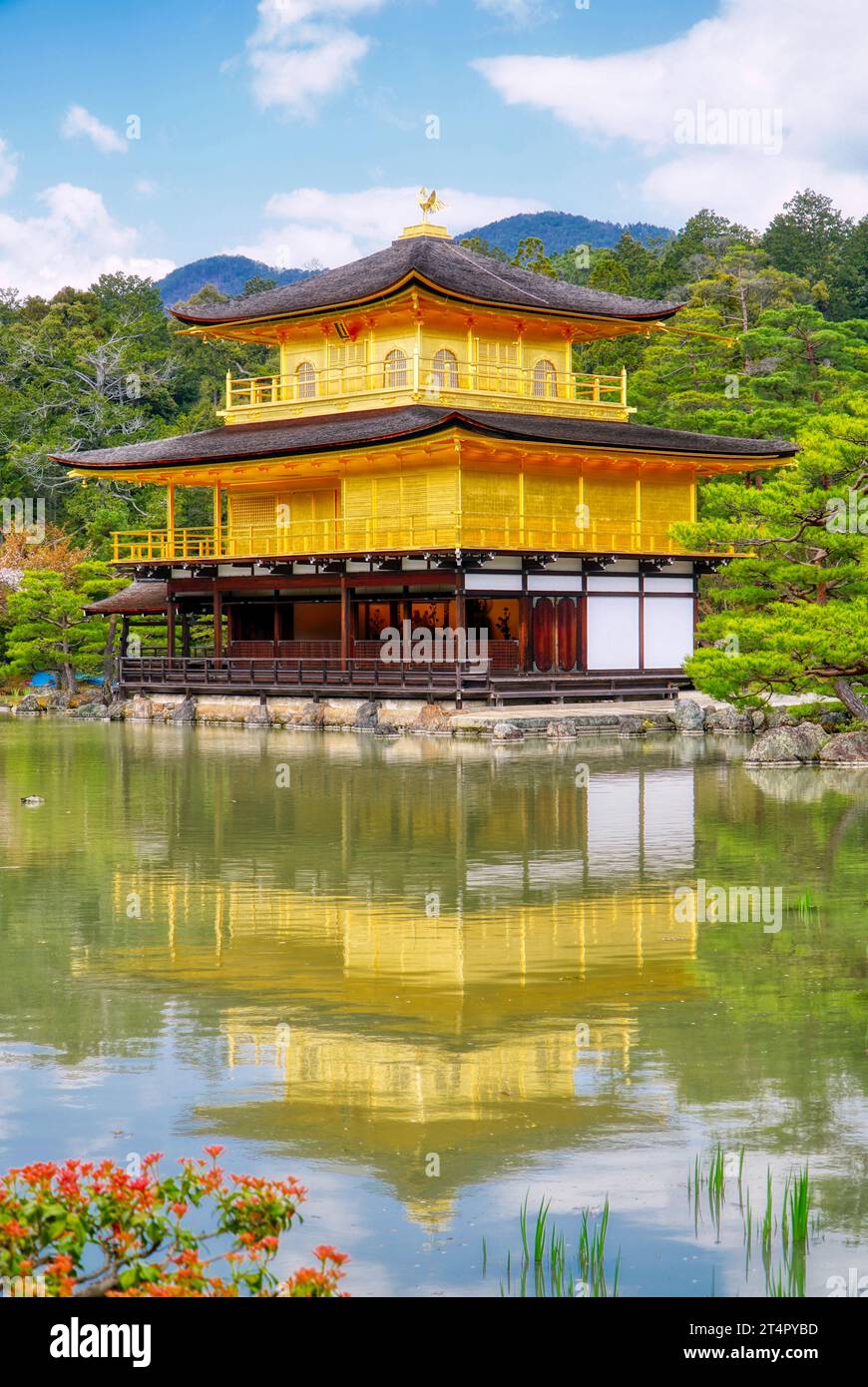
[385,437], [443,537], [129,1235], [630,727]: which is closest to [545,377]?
[385,437]

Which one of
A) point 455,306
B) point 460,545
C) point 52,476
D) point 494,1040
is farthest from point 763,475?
point 494,1040

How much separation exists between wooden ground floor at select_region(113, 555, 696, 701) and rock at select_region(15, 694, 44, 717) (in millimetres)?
4242

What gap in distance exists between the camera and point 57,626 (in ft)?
175

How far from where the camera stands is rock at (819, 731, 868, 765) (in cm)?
2941

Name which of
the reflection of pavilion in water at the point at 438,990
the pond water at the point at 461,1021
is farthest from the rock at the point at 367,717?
the reflection of pavilion in water at the point at 438,990

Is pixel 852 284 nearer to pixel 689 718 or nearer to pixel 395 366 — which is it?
pixel 395 366

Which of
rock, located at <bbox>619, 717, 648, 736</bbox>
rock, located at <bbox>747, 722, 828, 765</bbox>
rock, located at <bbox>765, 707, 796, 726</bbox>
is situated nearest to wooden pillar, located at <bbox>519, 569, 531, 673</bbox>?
rock, located at <bbox>619, 717, 648, 736</bbox>

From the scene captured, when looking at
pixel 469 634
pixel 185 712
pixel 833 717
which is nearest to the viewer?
pixel 833 717

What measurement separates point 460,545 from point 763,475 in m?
21.1

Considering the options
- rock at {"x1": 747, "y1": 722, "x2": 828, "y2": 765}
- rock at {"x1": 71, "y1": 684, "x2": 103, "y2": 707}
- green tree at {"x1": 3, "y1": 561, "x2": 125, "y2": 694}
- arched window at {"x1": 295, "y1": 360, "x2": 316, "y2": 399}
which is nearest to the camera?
rock at {"x1": 747, "y1": 722, "x2": 828, "y2": 765}

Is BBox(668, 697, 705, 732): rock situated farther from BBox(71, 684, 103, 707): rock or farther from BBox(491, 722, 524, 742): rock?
BBox(71, 684, 103, 707): rock

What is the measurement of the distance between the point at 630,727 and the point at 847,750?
7.91 m

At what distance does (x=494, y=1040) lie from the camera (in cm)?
1027

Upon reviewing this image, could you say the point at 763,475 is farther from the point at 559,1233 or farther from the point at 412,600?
the point at 559,1233
